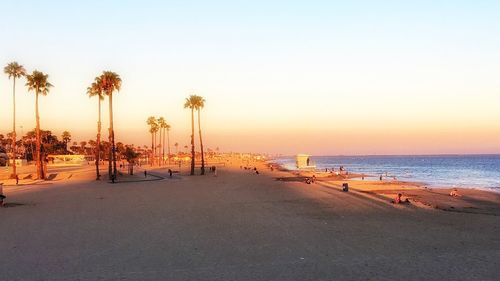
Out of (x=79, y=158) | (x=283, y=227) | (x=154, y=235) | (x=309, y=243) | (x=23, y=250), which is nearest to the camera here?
(x=23, y=250)

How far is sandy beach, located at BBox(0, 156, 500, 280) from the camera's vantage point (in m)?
11.6

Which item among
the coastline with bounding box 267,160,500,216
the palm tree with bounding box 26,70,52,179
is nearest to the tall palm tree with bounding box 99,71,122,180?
the palm tree with bounding box 26,70,52,179

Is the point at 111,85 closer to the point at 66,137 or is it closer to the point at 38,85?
the point at 38,85

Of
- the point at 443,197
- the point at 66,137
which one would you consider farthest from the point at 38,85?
the point at 66,137

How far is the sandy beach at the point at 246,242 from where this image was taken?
Answer: 1161cm

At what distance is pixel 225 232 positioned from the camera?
57.9 ft

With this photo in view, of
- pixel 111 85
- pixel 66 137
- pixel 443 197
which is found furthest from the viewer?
pixel 66 137

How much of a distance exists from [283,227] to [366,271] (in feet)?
24.5

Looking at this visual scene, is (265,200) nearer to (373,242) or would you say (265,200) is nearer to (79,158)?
(373,242)

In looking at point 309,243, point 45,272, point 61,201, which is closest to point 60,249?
point 45,272

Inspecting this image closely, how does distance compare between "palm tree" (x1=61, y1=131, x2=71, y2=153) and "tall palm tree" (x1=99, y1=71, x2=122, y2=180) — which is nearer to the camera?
"tall palm tree" (x1=99, y1=71, x2=122, y2=180)

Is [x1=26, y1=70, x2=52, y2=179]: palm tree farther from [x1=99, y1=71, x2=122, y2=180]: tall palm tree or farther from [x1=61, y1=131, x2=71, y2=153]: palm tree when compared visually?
[x1=61, y1=131, x2=71, y2=153]: palm tree

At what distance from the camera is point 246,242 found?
15.6 meters

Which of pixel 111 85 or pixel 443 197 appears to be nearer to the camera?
pixel 443 197
